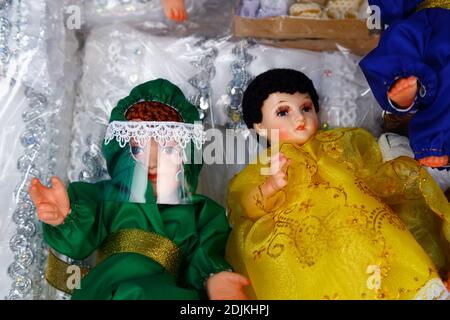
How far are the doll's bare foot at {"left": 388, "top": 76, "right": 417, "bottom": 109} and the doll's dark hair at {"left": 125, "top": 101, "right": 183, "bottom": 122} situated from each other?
542 mm

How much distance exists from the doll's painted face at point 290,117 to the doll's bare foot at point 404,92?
24 cm

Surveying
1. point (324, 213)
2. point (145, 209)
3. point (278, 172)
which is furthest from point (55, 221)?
point (324, 213)

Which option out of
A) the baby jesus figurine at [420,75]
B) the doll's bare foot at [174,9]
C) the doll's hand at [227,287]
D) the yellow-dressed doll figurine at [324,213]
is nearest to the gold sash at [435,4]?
the baby jesus figurine at [420,75]

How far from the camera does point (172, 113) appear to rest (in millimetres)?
1745

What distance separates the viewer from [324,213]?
63.8 inches

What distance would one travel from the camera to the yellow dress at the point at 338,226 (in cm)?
153

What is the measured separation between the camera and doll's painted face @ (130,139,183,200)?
1696mm

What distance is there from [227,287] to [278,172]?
1.00 feet

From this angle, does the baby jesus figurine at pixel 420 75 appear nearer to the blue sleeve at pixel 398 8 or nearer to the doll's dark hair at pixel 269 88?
the blue sleeve at pixel 398 8

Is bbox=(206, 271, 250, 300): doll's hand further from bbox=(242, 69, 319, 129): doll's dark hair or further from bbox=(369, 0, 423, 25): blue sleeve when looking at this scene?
bbox=(369, 0, 423, 25): blue sleeve

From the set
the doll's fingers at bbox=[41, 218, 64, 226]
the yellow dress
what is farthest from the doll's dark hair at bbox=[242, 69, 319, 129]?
the doll's fingers at bbox=[41, 218, 64, 226]

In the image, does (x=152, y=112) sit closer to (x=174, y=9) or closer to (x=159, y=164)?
(x=159, y=164)

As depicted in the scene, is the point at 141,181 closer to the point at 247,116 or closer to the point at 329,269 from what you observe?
→ the point at 247,116

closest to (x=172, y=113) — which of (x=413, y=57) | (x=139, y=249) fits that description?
(x=139, y=249)
